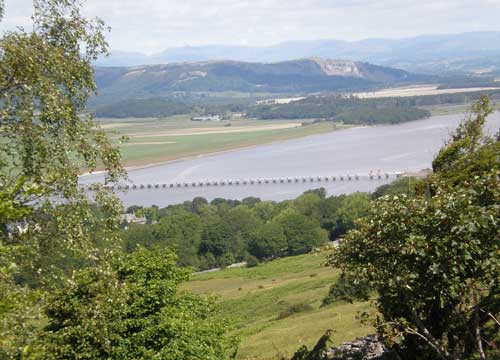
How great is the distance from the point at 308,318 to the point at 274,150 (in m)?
90.2

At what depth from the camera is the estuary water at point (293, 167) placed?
75.1m

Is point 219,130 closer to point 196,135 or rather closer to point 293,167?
point 196,135

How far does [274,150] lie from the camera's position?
107812mm

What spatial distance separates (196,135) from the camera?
442 ft

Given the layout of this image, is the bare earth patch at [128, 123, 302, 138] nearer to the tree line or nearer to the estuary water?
the estuary water

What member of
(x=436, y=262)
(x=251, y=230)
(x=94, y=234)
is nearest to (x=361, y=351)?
(x=436, y=262)

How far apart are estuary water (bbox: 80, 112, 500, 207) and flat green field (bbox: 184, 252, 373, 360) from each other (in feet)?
96.1

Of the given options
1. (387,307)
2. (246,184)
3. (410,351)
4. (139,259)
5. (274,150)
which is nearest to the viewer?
(387,307)

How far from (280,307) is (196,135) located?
111 metres

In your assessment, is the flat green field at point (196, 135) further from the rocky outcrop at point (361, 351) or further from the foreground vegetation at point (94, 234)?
the foreground vegetation at point (94, 234)

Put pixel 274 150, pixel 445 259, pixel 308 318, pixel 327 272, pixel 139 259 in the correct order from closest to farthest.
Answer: pixel 445 259
pixel 139 259
pixel 308 318
pixel 327 272
pixel 274 150

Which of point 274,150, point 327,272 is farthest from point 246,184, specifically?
point 327,272

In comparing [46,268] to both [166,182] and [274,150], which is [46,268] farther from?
[274,150]

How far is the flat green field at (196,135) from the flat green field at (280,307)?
5471cm
